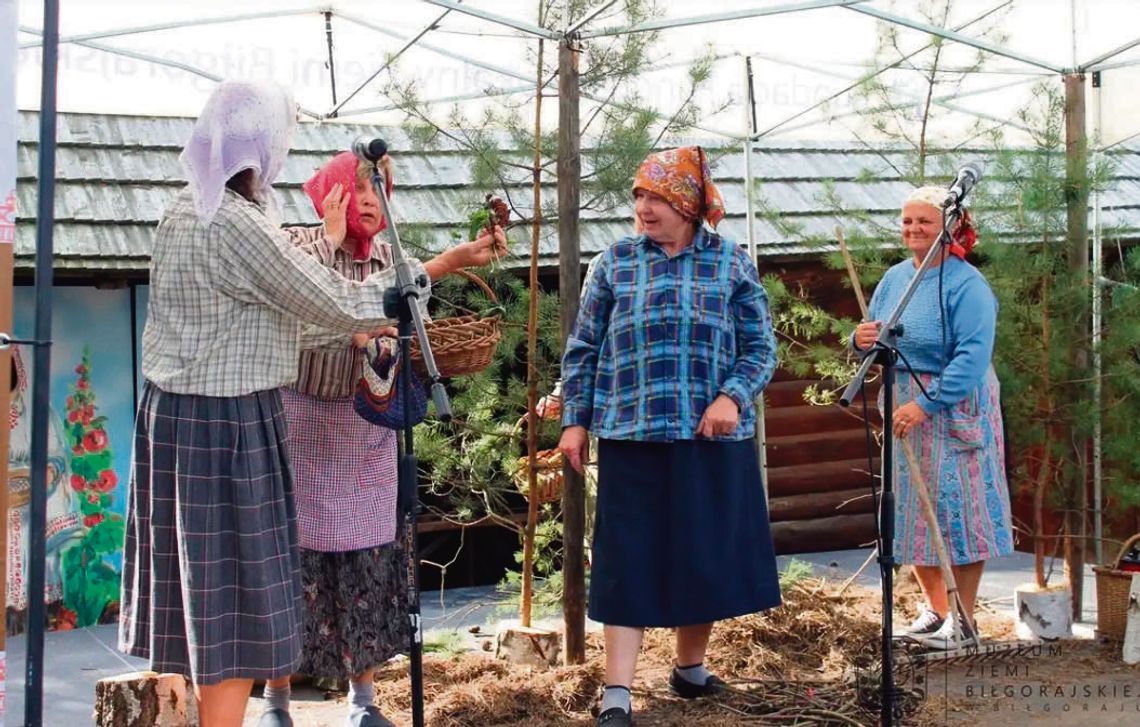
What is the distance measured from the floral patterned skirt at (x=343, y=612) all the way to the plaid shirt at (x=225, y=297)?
32.7 inches

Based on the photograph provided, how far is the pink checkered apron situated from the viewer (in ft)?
13.3

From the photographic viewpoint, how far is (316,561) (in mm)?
4094

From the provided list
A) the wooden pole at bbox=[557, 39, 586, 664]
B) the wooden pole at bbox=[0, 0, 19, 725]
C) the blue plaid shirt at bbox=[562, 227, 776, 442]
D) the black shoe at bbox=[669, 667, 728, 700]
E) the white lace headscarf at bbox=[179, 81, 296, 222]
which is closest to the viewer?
the wooden pole at bbox=[0, 0, 19, 725]

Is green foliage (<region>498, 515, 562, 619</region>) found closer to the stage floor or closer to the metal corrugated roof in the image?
the stage floor

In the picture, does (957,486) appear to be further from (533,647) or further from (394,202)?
(394,202)

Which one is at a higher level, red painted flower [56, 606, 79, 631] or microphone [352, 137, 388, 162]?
microphone [352, 137, 388, 162]

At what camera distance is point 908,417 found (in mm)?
5078

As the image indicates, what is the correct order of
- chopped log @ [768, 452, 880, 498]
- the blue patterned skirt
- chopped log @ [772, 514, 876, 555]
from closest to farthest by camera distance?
the blue patterned skirt → chopped log @ [772, 514, 876, 555] → chopped log @ [768, 452, 880, 498]

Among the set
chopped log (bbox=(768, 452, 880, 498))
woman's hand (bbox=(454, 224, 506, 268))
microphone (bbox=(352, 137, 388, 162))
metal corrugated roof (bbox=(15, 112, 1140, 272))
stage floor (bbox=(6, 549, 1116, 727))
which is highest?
metal corrugated roof (bbox=(15, 112, 1140, 272))

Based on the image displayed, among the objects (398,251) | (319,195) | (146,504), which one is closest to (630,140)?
(319,195)

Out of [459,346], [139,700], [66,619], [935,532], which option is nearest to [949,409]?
[935,532]

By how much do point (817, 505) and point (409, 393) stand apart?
5525 mm

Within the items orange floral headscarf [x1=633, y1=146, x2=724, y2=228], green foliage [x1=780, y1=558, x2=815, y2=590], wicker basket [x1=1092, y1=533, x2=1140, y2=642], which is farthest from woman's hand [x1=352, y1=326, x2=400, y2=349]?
wicker basket [x1=1092, y1=533, x2=1140, y2=642]

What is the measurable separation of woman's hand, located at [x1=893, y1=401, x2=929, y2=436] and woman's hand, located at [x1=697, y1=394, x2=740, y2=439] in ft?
3.84
